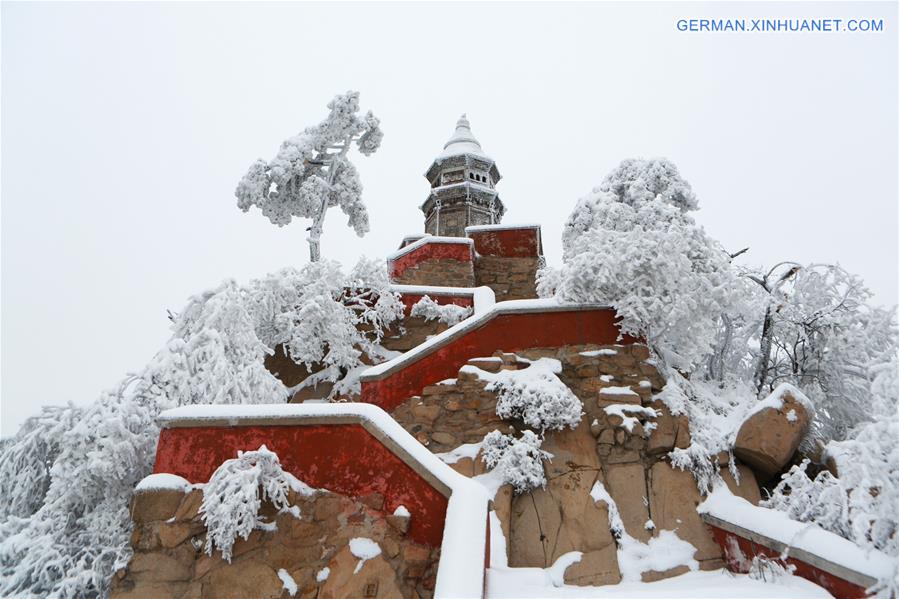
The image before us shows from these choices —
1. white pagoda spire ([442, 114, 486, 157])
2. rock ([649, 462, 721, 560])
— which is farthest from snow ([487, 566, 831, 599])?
white pagoda spire ([442, 114, 486, 157])

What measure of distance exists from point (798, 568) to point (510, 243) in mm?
13618

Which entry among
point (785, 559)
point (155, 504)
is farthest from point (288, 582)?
point (785, 559)

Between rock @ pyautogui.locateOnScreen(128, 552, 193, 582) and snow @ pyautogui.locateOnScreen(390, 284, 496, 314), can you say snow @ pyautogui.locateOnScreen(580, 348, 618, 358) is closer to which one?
snow @ pyautogui.locateOnScreen(390, 284, 496, 314)

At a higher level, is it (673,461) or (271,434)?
(271,434)

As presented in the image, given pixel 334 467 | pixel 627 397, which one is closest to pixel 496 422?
pixel 627 397

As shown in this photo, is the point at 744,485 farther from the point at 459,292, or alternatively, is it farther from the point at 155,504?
the point at 155,504

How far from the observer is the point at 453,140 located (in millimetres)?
33062

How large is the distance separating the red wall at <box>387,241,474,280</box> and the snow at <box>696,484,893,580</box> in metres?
10.8

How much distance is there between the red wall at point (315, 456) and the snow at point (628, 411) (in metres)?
3.62

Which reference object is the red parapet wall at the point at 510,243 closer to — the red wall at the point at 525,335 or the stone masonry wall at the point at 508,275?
the stone masonry wall at the point at 508,275

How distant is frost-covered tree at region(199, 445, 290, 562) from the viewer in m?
4.34

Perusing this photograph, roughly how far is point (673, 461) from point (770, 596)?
2.36 metres

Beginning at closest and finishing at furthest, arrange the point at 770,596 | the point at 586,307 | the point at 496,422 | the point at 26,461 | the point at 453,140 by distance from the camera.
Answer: the point at 770,596
the point at 26,461
the point at 496,422
the point at 586,307
the point at 453,140

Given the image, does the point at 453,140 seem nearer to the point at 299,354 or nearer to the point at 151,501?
the point at 299,354
